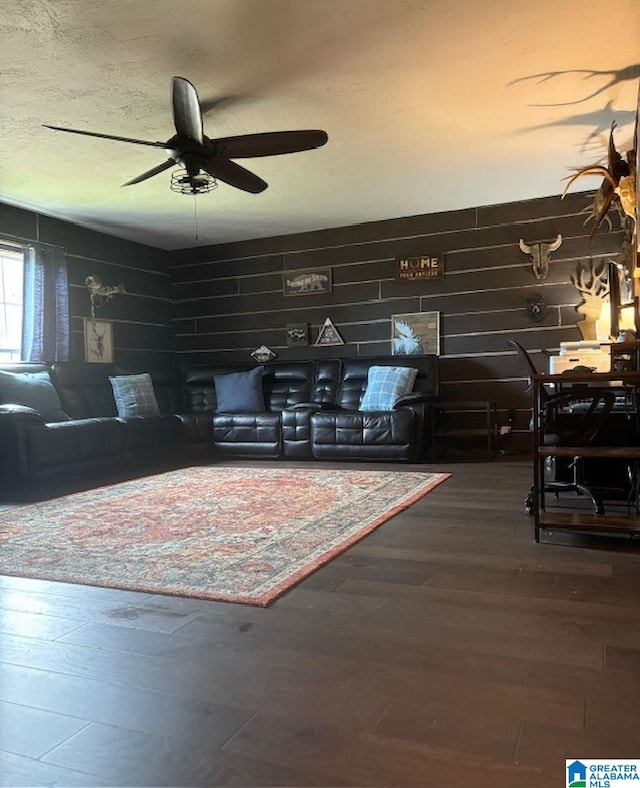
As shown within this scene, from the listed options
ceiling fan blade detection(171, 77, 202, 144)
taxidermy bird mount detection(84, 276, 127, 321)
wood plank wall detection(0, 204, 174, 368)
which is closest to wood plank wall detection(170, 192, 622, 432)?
wood plank wall detection(0, 204, 174, 368)

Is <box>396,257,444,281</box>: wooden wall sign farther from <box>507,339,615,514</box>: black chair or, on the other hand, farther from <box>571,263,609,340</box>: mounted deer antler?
<box>507,339,615,514</box>: black chair

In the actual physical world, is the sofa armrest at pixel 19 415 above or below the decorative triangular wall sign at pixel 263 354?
below

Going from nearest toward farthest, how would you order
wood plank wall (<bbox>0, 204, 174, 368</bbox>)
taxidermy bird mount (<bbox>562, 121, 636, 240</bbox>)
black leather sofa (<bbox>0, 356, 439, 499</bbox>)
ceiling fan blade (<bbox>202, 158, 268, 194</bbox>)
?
1. ceiling fan blade (<bbox>202, 158, 268, 194</bbox>)
2. taxidermy bird mount (<bbox>562, 121, 636, 240</bbox>)
3. black leather sofa (<bbox>0, 356, 439, 499</bbox>)
4. wood plank wall (<bbox>0, 204, 174, 368</bbox>)

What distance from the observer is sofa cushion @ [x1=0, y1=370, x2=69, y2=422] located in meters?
4.60

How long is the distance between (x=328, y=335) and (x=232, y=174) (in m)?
3.11

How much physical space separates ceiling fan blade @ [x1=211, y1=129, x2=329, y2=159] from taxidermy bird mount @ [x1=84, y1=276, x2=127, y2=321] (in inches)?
138

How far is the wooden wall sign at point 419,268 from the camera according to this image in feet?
19.3

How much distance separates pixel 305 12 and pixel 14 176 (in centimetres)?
306

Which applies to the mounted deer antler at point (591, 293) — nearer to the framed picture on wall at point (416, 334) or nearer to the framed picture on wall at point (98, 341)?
the framed picture on wall at point (416, 334)

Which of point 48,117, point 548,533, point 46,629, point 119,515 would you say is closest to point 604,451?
point 548,533

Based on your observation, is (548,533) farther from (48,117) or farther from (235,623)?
(48,117)

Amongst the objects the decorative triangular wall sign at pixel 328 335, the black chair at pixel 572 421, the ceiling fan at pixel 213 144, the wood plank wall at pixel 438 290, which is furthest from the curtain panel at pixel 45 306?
the black chair at pixel 572 421

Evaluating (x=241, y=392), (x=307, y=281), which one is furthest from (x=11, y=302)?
(x=307, y=281)

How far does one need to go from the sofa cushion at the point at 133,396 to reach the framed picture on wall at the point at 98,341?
0.65 meters
